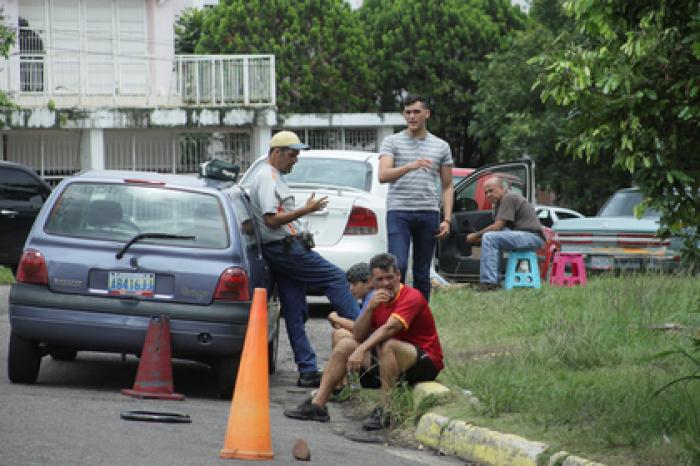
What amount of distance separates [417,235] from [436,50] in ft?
136

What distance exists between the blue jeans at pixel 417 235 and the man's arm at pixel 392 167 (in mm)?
349

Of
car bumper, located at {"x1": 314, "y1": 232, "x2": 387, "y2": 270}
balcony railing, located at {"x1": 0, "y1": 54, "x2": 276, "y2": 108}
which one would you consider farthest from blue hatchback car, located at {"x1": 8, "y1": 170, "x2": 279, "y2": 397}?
balcony railing, located at {"x1": 0, "y1": 54, "x2": 276, "y2": 108}

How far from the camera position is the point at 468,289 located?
51.2ft

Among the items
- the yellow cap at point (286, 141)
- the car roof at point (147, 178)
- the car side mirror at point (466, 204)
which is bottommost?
the car side mirror at point (466, 204)

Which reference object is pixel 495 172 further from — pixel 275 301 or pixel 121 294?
pixel 121 294

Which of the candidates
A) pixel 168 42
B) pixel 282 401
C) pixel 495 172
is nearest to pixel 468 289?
pixel 495 172

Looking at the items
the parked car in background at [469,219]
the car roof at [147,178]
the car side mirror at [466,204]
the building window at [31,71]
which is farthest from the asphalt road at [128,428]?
the building window at [31,71]

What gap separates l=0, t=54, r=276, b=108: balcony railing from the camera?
36750mm

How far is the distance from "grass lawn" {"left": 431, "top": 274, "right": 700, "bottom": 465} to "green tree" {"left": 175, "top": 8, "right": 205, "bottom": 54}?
141 ft

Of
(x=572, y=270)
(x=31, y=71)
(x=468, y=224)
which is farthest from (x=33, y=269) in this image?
(x=31, y=71)

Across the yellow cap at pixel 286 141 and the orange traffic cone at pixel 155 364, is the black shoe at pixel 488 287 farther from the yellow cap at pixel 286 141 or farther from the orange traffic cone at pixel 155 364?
the orange traffic cone at pixel 155 364

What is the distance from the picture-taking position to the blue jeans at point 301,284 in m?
10.3

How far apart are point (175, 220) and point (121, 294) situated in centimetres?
72

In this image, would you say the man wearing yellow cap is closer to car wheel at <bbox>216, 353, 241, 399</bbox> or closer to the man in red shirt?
car wheel at <bbox>216, 353, 241, 399</bbox>
